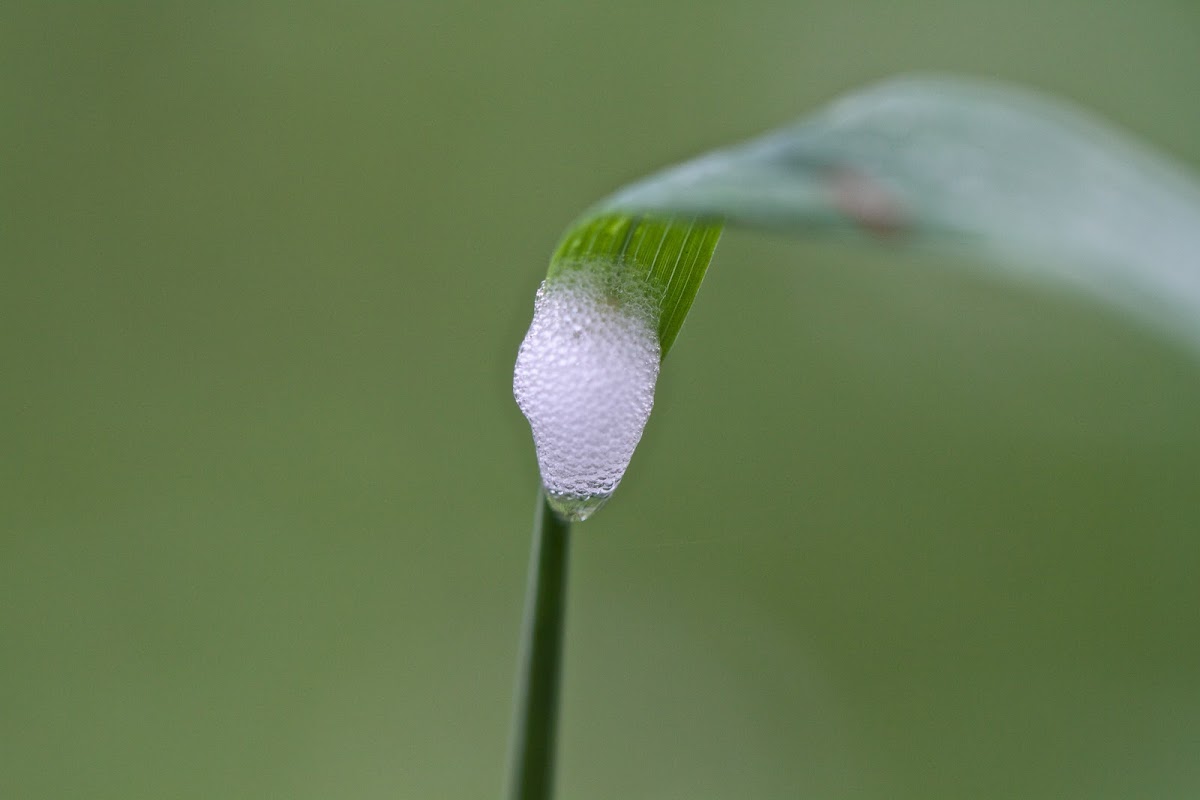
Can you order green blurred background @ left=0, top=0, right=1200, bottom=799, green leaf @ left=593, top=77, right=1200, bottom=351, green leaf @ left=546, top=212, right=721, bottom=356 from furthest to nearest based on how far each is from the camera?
1. green blurred background @ left=0, top=0, right=1200, bottom=799
2. green leaf @ left=546, top=212, right=721, bottom=356
3. green leaf @ left=593, top=77, right=1200, bottom=351

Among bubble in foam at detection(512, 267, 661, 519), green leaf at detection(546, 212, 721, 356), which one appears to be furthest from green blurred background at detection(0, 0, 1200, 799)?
green leaf at detection(546, 212, 721, 356)

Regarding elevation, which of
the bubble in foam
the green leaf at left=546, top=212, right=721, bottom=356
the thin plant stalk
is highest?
the green leaf at left=546, top=212, right=721, bottom=356

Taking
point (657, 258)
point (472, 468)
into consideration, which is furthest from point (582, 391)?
point (472, 468)

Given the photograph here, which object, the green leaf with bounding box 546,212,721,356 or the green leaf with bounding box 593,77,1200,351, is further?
the green leaf with bounding box 546,212,721,356

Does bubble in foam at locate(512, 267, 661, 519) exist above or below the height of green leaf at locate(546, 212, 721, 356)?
below

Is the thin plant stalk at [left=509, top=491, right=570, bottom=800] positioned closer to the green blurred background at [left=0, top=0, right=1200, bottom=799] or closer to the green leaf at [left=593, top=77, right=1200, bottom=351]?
the green leaf at [left=593, top=77, right=1200, bottom=351]

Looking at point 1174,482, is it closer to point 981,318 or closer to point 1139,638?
point 1139,638

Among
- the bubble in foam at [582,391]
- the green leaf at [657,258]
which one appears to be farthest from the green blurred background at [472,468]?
the green leaf at [657,258]
